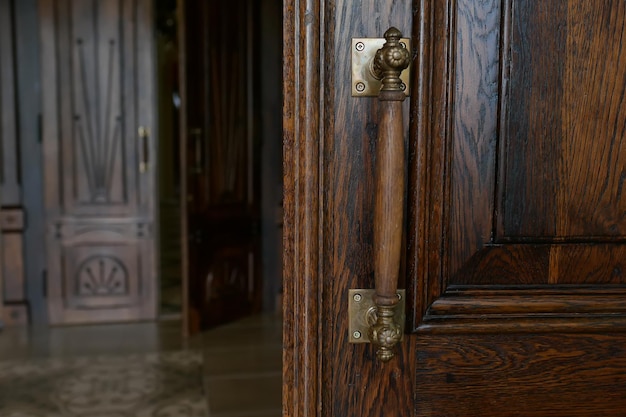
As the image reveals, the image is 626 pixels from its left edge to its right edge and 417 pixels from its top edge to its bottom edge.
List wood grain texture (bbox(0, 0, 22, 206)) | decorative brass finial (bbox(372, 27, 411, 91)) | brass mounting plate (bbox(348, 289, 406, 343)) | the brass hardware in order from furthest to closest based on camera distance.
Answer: the brass hardware, wood grain texture (bbox(0, 0, 22, 206)), brass mounting plate (bbox(348, 289, 406, 343)), decorative brass finial (bbox(372, 27, 411, 91))

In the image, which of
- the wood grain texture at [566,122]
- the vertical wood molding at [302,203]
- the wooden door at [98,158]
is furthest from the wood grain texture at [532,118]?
the wooden door at [98,158]

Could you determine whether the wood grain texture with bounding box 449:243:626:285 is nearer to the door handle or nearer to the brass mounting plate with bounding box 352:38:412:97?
the door handle

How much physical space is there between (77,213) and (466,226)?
13.0 ft

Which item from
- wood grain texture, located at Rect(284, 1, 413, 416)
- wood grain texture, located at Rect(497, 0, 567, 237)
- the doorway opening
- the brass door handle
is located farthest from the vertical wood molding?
the brass door handle

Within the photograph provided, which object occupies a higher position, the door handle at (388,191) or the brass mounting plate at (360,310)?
the door handle at (388,191)

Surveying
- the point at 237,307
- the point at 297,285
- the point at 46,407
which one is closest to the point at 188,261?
the point at 237,307

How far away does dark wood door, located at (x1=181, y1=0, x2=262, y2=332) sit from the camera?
4305 mm

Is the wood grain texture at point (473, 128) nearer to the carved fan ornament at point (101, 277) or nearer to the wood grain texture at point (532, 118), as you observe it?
the wood grain texture at point (532, 118)

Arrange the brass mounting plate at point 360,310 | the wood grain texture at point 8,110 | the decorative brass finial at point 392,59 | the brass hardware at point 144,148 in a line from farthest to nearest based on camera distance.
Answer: the brass hardware at point 144,148
the wood grain texture at point 8,110
the brass mounting plate at point 360,310
the decorative brass finial at point 392,59

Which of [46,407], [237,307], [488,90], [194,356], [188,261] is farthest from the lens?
[237,307]

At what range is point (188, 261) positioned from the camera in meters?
4.30

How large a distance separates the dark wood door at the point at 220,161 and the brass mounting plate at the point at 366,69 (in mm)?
3373

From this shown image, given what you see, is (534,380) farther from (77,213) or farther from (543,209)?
(77,213)

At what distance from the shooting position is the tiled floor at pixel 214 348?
3.28 metres
